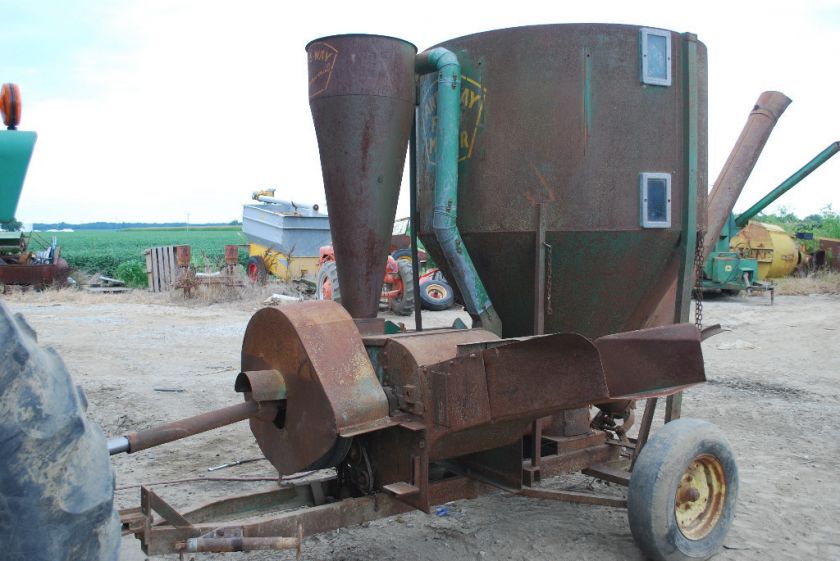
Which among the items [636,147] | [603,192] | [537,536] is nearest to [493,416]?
[537,536]

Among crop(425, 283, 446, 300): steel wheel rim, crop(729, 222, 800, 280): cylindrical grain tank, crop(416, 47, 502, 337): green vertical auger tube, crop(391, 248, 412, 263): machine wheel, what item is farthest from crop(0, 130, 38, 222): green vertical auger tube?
crop(729, 222, 800, 280): cylindrical grain tank

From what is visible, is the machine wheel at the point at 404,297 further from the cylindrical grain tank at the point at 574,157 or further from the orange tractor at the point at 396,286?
the cylindrical grain tank at the point at 574,157

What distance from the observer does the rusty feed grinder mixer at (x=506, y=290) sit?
3.05 metres

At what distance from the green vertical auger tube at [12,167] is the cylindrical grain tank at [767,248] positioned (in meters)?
17.1

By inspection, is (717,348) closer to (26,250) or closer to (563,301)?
(563,301)

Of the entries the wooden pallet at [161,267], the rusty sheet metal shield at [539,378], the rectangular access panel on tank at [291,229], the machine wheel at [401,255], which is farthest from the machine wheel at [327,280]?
the rusty sheet metal shield at [539,378]

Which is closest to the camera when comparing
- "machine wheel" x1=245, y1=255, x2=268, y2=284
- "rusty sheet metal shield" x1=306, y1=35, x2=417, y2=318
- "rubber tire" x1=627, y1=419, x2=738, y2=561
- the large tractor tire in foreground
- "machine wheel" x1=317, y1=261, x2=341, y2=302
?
the large tractor tire in foreground

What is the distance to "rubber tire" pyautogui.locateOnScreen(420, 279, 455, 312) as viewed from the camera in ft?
44.0

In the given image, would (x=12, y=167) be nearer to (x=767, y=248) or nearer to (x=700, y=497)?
(x=700, y=497)

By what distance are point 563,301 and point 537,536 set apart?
1229 millimetres

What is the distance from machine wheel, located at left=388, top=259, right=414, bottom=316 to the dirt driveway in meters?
2.68

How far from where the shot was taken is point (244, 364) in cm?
355

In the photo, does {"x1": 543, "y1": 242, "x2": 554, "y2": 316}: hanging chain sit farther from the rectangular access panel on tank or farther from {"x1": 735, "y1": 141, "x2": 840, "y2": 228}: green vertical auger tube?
the rectangular access panel on tank

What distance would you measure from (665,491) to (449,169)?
1.86 metres
